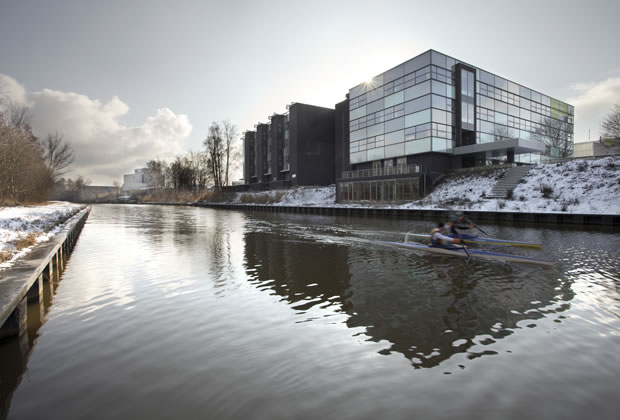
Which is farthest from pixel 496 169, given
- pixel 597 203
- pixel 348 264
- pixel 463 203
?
pixel 348 264

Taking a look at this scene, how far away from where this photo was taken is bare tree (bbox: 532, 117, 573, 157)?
4812 centimetres

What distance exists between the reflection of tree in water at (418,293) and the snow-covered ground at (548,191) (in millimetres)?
18124

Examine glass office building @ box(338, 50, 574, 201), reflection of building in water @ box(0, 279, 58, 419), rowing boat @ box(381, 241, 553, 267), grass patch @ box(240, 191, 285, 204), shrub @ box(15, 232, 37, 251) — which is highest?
glass office building @ box(338, 50, 574, 201)

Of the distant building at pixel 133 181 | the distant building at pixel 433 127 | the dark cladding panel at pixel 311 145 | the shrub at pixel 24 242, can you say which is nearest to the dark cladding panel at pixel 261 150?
the dark cladding panel at pixel 311 145

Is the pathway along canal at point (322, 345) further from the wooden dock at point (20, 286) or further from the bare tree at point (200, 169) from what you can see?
the bare tree at point (200, 169)

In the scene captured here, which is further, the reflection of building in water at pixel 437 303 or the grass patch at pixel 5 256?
the grass patch at pixel 5 256

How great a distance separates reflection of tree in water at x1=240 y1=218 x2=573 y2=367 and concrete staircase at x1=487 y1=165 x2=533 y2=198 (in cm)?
2151

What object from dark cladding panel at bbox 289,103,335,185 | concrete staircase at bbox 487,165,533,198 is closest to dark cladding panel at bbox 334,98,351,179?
dark cladding panel at bbox 289,103,335,185

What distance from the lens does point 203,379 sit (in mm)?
4285

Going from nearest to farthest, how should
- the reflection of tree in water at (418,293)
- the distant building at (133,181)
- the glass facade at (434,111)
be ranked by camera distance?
the reflection of tree in water at (418,293), the glass facade at (434,111), the distant building at (133,181)

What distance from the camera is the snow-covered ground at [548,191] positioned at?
23891mm

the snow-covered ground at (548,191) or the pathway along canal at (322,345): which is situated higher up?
the snow-covered ground at (548,191)

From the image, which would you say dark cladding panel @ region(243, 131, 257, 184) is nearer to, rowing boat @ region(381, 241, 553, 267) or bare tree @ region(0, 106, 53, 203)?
bare tree @ region(0, 106, 53, 203)

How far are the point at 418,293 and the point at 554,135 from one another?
181 feet
